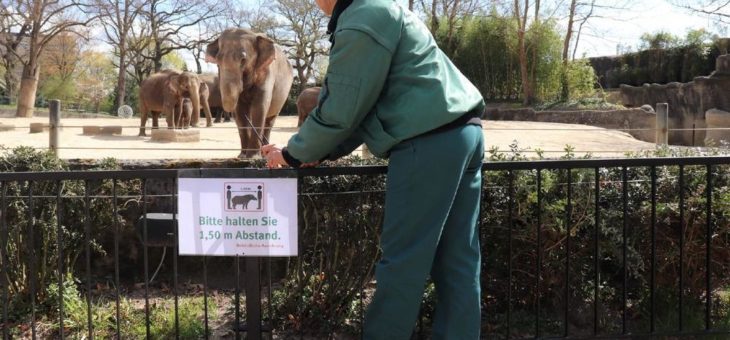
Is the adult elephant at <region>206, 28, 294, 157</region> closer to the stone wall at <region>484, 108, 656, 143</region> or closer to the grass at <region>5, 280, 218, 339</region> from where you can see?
the grass at <region>5, 280, 218, 339</region>

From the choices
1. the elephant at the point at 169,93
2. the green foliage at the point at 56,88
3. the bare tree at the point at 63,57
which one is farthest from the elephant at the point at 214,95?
the green foliage at the point at 56,88

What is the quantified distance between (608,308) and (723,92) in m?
27.4

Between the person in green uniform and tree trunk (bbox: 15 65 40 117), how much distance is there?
1407 inches

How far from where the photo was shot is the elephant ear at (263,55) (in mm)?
8609

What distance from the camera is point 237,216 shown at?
2.89m

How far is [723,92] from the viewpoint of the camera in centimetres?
2822

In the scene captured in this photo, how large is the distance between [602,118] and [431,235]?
23.1 metres

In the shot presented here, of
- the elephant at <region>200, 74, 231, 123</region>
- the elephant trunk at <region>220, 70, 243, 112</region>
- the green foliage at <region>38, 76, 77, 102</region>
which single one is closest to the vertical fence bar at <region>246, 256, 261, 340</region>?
the elephant trunk at <region>220, 70, 243, 112</region>

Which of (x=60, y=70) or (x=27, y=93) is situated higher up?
(x=60, y=70)

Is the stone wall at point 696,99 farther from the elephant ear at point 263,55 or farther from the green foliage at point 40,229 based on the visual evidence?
the green foliage at point 40,229

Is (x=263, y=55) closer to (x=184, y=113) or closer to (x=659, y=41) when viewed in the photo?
(x=184, y=113)

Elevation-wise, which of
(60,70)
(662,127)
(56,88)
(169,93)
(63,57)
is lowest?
(662,127)

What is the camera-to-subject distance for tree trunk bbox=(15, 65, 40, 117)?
3403 centimetres

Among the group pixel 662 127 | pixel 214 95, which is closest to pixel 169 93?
pixel 662 127
